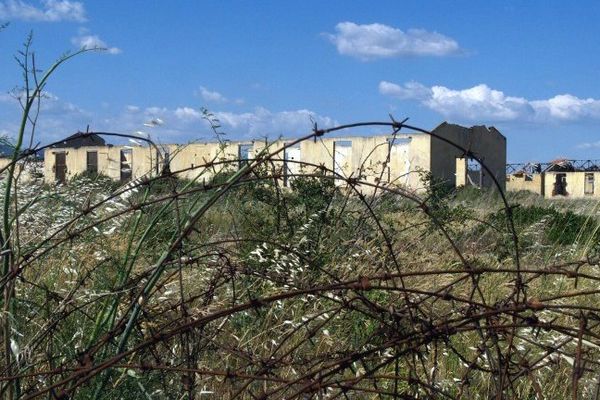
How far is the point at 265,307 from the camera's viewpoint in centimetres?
291

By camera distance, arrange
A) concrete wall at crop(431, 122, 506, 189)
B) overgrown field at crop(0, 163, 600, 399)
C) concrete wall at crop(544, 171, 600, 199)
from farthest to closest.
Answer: concrete wall at crop(544, 171, 600, 199) → concrete wall at crop(431, 122, 506, 189) → overgrown field at crop(0, 163, 600, 399)

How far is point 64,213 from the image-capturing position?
17.2 feet

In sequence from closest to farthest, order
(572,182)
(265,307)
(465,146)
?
(265,307)
(465,146)
(572,182)

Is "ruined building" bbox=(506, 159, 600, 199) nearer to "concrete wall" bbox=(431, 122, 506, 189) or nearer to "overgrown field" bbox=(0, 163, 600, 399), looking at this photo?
"concrete wall" bbox=(431, 122, 506, 189)

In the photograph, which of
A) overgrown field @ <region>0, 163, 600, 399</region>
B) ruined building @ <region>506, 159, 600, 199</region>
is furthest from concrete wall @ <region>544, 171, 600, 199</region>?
overgrown field @ <region>0, 163, 600, 399</region>

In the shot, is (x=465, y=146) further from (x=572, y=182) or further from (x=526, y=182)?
(x=572, y=182)

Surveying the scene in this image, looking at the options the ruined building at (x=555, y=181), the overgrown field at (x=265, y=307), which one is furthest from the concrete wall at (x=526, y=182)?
the overgrown field at (x=265, y=307)

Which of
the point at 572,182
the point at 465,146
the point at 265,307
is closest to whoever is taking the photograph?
the point at 265,307

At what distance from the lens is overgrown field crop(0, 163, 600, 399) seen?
7.21 feet

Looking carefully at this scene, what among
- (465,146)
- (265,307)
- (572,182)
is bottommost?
(572,182)

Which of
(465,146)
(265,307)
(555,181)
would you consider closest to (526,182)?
(555,181)

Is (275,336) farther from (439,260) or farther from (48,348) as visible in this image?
(439,260)

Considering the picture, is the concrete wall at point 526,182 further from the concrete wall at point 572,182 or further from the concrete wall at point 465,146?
the concrete wall at point 465,146

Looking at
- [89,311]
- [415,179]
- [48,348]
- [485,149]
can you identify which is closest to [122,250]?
[89,311]
